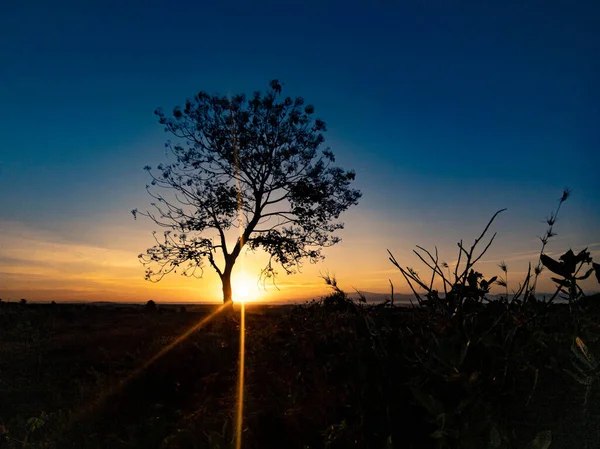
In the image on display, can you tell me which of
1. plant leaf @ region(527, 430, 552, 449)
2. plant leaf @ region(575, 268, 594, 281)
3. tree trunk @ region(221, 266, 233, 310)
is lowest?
plant leaf @ region(527, 430, 552, 449)


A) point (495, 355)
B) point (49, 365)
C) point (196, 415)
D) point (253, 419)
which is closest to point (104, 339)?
point (49, 365)

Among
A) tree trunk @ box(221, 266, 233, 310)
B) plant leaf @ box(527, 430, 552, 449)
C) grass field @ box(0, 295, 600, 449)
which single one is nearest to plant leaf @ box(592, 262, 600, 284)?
grass field @ box(0, 295, 600, 449)

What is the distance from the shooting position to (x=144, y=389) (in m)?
4.38

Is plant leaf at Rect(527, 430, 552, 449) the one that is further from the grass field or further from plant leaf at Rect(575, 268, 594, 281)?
plant leaf at Rect(575, 268, 594, 281)

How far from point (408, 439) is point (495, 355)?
542 millimetres

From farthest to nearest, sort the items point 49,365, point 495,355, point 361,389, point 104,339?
point 104,339 < point 49,365 < point 361,389 < point 495,355

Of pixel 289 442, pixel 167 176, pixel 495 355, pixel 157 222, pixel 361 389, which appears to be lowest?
pixel 289 442

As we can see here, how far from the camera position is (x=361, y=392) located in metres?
2.28

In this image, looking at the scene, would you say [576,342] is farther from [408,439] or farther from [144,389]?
[144,389]

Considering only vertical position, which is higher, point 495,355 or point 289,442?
point 495,355

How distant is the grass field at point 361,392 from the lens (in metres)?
1.94

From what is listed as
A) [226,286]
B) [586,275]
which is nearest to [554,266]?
[586,275]

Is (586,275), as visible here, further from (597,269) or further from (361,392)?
(361,392)

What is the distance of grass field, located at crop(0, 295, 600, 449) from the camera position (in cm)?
194
